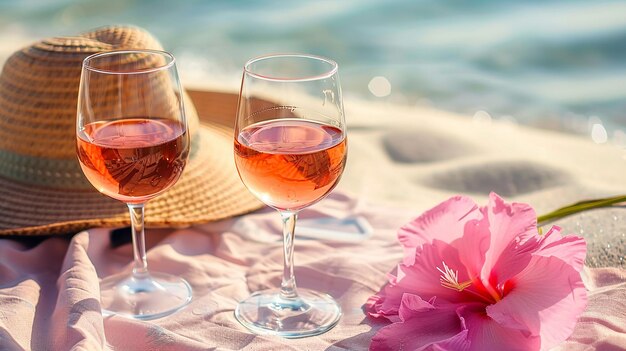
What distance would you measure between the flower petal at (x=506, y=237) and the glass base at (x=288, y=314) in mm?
363

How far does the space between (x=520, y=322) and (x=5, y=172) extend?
1387 mm

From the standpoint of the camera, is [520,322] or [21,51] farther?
[21,51]

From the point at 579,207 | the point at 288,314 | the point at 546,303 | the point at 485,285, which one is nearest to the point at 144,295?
the point at 288,314

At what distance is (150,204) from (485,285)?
936 mm

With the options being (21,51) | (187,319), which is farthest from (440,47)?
(187,319)

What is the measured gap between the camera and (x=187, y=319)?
174 cm

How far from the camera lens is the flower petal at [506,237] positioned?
149 cm

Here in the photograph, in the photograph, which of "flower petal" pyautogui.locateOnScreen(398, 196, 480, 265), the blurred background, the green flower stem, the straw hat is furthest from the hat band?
the blurred background

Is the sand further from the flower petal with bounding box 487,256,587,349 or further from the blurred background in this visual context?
the blurred background

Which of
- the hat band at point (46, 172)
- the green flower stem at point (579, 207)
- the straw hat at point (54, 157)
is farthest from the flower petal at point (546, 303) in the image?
the hat band at point (46, 172)

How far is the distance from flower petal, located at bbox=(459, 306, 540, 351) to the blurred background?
2922 mm

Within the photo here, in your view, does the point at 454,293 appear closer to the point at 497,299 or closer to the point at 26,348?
the point at 497,299

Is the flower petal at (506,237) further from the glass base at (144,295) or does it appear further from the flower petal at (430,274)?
the glass base at (144,295)

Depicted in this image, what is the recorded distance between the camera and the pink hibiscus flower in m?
1.42
